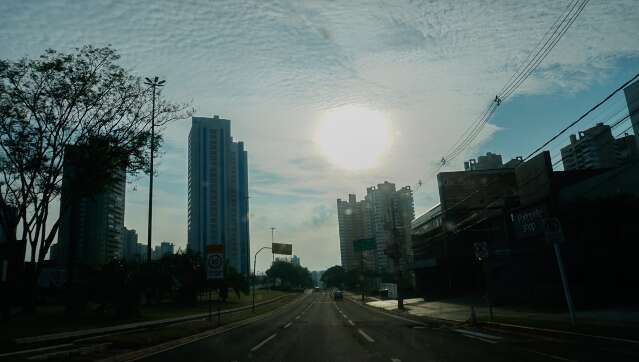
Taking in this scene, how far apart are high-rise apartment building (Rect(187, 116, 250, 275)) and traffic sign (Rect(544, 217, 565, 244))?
3053 inches

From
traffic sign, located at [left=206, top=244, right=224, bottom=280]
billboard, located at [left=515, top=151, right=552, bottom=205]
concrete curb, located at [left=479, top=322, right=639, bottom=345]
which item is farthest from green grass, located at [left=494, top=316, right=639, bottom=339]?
billboard, located at [left=515, top=151, right=552, bottom=205]

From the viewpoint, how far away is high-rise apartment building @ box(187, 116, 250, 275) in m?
90.9

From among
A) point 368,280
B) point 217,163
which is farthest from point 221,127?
point 368,280

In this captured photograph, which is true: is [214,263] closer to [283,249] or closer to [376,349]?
[376,349]

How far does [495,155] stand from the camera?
217ft

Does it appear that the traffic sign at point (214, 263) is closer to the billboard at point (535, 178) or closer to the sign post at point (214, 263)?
the sign post at point (214, 263)

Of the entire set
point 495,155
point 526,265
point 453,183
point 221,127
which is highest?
point 221,127

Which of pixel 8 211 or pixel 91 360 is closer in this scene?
pixel 91 360

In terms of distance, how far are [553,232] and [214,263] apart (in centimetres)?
1572

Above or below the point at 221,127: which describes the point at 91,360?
below

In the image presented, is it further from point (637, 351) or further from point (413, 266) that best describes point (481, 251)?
point (413, 266)

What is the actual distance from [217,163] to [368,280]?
212 feet

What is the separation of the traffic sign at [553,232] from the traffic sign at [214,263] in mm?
15019

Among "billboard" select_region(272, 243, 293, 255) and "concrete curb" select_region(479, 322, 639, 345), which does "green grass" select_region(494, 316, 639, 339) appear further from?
"billboard" select_region(272, 243, 293, 255)
